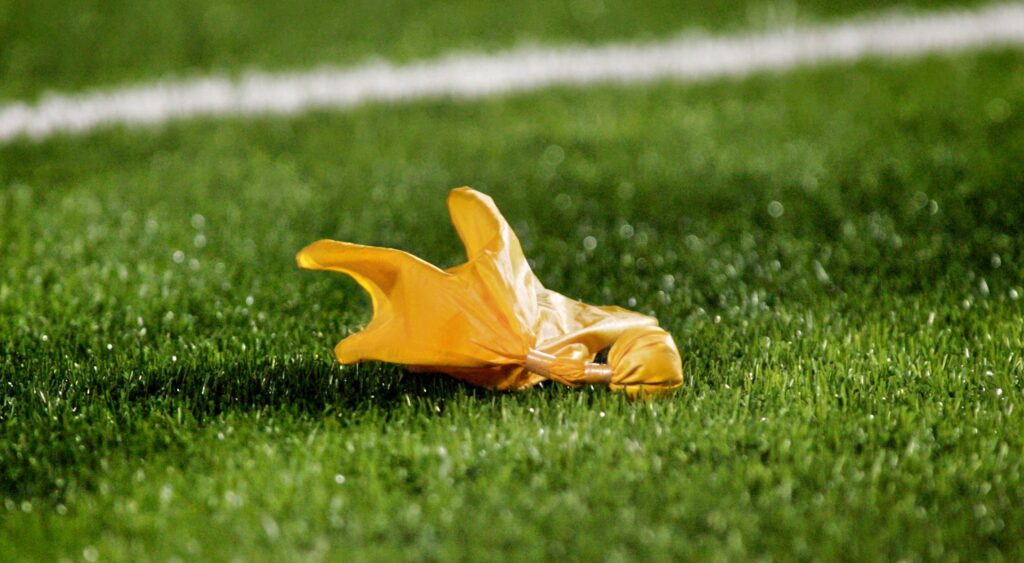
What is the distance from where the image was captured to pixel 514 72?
6156 mm

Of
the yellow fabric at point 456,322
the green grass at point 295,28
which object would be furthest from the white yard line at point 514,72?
the yellow fabric at point 456,322

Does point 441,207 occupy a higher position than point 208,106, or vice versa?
point 208,106

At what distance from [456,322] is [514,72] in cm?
393

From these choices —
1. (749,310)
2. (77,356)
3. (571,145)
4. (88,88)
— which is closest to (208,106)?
(88,88)

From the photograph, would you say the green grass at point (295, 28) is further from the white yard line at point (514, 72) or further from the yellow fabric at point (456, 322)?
the yellow fabric at point (456, 322)

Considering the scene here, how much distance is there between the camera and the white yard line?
5.56 meters

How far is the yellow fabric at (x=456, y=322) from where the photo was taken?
246 cm

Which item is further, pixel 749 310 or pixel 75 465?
pixel 749 310

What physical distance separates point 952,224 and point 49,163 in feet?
12.4

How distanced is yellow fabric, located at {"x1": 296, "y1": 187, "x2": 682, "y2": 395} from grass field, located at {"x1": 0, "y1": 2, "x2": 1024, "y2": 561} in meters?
0.08

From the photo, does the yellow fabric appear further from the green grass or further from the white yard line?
the green grass

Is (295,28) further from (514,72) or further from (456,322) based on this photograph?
(456,322)

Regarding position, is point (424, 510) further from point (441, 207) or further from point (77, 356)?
point (441, 207)

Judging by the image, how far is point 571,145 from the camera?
16.2 feet
